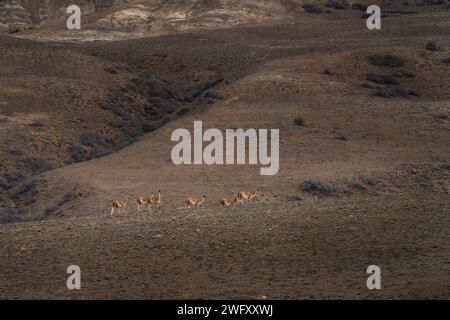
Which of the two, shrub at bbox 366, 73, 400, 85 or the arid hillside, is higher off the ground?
the arid hillside

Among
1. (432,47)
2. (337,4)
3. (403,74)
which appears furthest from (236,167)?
(337,4)

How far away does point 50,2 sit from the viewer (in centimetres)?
9000

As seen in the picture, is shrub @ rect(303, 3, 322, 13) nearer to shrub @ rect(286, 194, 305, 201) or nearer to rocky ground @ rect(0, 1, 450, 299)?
rocky ground @ rect(0, 1, 450, 299)

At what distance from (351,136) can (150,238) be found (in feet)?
69.0

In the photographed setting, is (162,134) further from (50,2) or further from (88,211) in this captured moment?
Answer: (50,2)

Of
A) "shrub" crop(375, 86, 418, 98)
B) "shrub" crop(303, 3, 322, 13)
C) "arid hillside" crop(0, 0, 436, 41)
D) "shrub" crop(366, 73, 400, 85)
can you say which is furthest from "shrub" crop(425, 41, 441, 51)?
"shrub" crop(303, 3, 322, 13)

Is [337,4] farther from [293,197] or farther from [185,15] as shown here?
[293,197]

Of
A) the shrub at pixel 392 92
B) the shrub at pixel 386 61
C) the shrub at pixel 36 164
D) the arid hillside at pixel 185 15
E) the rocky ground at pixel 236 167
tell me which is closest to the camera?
the rocky ground at pixel 236 167

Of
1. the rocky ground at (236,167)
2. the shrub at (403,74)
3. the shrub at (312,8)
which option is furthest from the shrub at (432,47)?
the shrub at (312,8)

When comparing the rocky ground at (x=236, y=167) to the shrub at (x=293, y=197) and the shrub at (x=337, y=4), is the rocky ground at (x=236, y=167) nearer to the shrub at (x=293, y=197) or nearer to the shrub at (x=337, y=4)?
the shrub at (x=293, y=197)

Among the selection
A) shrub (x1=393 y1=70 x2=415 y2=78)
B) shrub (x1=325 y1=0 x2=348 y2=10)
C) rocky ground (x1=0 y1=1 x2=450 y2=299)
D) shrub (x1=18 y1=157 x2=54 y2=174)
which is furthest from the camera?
shrub (x1=325 y1=0 x2=348 y2=10)

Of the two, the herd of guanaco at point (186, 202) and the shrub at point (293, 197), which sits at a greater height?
the shrub at point (293, 197)

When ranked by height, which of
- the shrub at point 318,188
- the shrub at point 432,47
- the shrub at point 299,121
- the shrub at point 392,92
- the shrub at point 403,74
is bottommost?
the shrub at point 318,188

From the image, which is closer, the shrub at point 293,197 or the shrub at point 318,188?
the shrub at point 293,197
